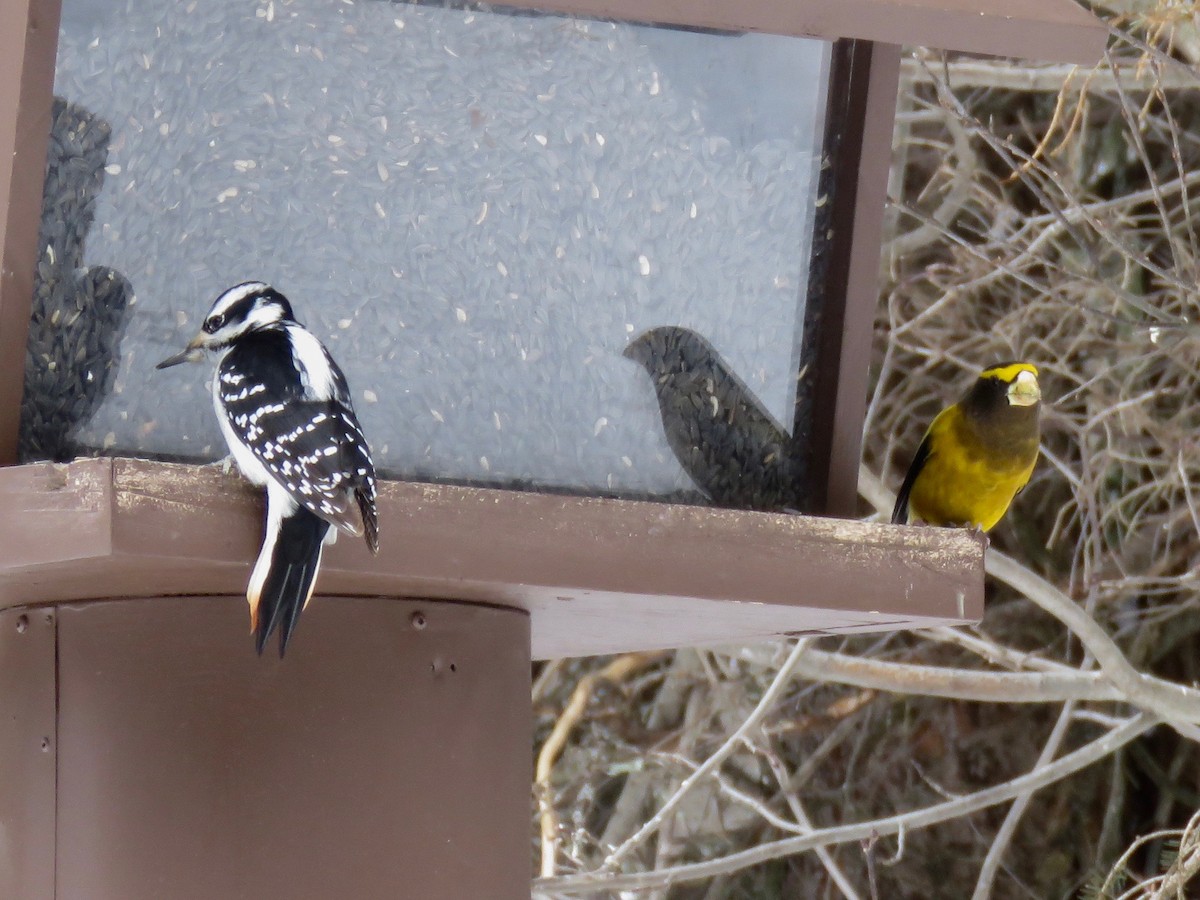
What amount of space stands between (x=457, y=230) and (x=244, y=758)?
0.74 meters

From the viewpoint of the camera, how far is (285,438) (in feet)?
6.68

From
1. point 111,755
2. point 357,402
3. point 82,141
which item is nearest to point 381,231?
point 357,402

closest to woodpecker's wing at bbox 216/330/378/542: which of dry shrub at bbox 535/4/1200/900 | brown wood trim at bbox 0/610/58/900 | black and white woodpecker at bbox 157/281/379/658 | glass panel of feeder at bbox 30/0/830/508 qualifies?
black and white woodpecker at bbox 157/281/379/658

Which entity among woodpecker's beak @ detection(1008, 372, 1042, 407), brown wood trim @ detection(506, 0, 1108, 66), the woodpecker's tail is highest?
brown wood trim @ detection(506, 0, 1108, 66)

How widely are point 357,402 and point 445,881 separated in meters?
0.63

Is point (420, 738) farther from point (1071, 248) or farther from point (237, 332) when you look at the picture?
point (1071, 248)

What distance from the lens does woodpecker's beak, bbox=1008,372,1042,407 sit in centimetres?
371

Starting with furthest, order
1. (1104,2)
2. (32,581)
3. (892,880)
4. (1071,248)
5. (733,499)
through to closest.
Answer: (892,880) < (1071,248) < (1104,2) < (733,499) < (32,581)

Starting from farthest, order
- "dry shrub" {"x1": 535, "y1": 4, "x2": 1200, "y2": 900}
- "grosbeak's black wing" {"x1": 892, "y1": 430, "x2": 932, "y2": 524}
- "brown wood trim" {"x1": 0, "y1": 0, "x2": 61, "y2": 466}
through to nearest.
Answer: "dry shrub" {"x1": 535, "y1": 4, "x2": 1200, "y2": 900}
"grosbeak's black wing" {"x1": 892, "y1": 430, "x2": 932, "y2": 524}
"brown wood trim" {"x1": 0, "y1": 0, "x2": 61, "y2": 466}

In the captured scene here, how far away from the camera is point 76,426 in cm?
222

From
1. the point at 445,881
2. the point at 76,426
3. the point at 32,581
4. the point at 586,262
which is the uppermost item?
the point at 586,262

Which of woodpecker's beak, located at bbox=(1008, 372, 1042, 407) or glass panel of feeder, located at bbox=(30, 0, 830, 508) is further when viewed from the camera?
woodpecker's beak, located at bbox=(1008, 372, 1042, 407)

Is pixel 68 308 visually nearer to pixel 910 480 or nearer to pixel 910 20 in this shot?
pixel 910 20

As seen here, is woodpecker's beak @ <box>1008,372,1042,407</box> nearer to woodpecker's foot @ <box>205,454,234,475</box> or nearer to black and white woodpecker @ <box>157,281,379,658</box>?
black and white woodpecker @ <box>157,281,379,658</box>
